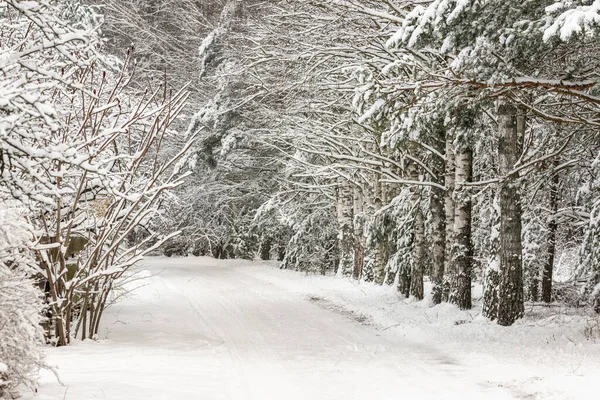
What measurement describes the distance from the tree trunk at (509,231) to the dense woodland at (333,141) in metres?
0.03

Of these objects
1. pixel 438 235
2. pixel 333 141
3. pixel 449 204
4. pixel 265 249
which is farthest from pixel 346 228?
pixel 265 249

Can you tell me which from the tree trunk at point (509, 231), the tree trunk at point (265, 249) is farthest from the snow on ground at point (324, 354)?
the tree trunk at point (265, 249)

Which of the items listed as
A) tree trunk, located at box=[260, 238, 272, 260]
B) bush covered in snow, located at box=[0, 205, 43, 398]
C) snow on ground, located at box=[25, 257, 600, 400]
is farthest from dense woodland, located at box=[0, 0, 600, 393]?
tree trunk, located at box=[260, 238, 272, 260]

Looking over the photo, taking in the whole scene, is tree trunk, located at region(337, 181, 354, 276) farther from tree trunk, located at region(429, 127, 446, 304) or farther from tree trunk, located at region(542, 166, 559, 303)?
tree trunk, located at region(429, 127, 446, 304)

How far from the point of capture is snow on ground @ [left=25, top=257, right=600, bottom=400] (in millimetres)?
6691

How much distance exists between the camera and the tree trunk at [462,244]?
12781 millimetres

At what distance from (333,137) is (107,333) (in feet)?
34.5

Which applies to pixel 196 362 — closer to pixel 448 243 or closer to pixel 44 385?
pixel 44 385

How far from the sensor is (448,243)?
43.9 ft

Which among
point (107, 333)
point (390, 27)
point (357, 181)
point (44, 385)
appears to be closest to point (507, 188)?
point (390, 27)

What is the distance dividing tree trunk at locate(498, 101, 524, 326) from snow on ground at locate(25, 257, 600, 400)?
1.19 feet

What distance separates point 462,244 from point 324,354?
509 centimetres

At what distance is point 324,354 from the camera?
356 inches

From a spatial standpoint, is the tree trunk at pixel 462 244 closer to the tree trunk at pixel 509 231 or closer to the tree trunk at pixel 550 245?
the tree trunk at pixel 509 231
